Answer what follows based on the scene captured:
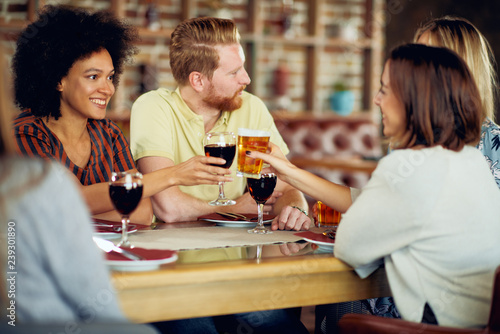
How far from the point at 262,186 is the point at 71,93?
2.73 feet

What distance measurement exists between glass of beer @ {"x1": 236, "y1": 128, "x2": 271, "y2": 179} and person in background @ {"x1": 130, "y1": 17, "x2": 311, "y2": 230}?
0.45 meters

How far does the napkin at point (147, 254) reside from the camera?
4.25ft

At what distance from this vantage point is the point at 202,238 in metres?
1.66

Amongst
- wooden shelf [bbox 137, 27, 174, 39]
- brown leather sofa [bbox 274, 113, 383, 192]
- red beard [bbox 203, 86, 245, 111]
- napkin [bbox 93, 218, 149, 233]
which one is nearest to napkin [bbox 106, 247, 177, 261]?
napkin [bbox 93, 218, 149, 233]

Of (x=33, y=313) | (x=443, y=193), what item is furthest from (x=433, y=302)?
(x=33, y=313)

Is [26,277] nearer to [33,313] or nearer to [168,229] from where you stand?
[33,313]

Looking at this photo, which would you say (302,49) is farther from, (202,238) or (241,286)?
(241,286)

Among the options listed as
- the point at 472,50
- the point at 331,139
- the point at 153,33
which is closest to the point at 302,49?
the point at 331,139

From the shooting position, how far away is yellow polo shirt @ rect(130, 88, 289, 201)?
2.25 meters

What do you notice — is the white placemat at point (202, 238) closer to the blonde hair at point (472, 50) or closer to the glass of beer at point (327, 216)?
the glass of beer at point (327, 216)

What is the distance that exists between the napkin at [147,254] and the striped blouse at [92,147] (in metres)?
0.66

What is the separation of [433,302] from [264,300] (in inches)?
15.7

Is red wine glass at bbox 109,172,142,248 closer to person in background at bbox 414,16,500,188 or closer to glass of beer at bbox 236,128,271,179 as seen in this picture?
glass of beer at bbox 236,128,271,179

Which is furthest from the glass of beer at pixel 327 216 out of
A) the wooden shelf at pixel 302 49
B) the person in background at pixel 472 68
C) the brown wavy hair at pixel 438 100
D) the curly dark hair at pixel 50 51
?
the wooden shelf at pixel 302 49
